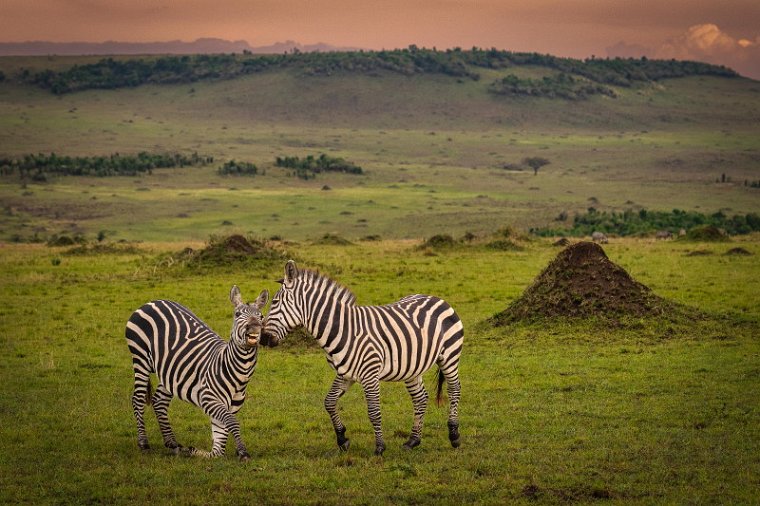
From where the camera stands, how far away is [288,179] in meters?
92.9

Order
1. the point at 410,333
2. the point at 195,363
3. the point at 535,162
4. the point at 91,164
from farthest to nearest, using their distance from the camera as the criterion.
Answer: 1. the point at 535,162
2. the point at 91,164
3. the point at 410,333
4. the point at 195,363

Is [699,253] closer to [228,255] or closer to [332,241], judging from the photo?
[332,241]

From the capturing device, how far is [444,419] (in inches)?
525

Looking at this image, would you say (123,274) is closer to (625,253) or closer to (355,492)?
(625,253)

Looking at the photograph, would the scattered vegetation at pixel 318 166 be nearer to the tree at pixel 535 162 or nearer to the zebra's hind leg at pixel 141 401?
the tree at pixel 535 162

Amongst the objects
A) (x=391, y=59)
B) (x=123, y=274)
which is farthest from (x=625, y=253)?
(x=391, y=59)

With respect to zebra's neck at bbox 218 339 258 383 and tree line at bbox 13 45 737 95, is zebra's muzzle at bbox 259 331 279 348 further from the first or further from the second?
tree line at bbox 13 45 737 95

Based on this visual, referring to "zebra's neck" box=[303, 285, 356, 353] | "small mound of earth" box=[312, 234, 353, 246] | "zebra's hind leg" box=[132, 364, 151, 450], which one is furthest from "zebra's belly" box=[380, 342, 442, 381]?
"small mound of earth" box=[312, 234, 353, 246]

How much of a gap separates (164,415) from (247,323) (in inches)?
80.6

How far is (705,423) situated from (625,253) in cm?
2422

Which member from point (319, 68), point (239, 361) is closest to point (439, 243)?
point (239, 361)

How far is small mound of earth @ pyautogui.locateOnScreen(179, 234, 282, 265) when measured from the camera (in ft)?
103

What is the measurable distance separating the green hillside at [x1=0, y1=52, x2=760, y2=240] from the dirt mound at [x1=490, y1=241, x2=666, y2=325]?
112 feet

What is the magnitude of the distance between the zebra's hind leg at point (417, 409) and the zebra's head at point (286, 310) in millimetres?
1891
